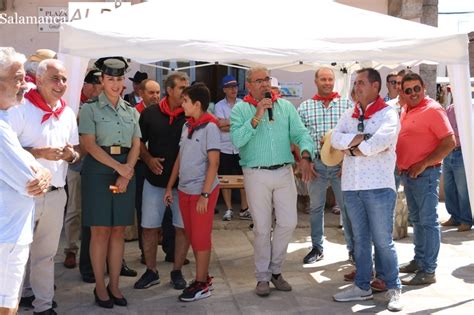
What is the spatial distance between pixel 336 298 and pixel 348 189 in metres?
0.93

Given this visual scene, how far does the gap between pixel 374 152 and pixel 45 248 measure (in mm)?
2526

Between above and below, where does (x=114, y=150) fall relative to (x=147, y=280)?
above

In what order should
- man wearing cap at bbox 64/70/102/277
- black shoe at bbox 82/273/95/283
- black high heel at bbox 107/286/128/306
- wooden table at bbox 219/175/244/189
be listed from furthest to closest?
wooden table at bbox 219/175/244/189, man wearing cap at bbox 64/70/102/277, black shoe at bbox 82/273/95/283, black high heel at bbox 107/286/128/306

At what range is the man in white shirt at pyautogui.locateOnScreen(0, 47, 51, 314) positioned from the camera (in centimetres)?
310

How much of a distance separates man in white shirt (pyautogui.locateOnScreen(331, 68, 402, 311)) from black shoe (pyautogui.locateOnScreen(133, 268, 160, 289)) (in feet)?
5.95

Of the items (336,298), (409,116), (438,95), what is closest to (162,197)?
(336,298)

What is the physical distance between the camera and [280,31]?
486cm

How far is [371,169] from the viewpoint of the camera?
4.73 meters

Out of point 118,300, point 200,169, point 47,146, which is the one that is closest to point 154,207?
point 200,169

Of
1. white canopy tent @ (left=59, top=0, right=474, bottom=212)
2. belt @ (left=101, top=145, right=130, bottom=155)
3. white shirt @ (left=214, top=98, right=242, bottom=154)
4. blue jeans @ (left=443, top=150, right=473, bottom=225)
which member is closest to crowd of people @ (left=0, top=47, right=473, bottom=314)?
belt @ (left=101, top=145, right=130, bottom=155)

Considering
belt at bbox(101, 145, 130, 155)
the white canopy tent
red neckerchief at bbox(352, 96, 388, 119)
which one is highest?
the white canopy tent

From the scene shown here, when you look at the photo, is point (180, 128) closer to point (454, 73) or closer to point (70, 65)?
point (70, 65)

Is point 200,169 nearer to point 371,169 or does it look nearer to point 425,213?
point 371,169

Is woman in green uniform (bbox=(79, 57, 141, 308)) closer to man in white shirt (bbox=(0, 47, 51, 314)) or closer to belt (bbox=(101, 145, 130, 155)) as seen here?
belt (bbox=(101, 145, 130, 155))
